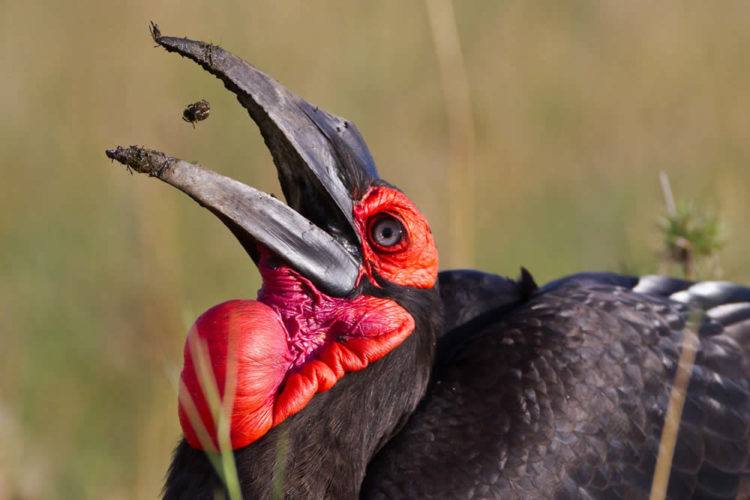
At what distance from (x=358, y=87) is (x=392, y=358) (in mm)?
4453

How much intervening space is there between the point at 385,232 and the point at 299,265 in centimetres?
32

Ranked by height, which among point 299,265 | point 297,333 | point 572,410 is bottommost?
point 572,410

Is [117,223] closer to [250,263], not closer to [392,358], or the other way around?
[250,263]

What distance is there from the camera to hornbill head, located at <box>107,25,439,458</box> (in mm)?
4184

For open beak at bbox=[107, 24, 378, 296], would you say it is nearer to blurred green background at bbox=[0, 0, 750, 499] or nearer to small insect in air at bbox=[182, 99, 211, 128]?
small insect in air at bbox=[182, 99, 211, 128]

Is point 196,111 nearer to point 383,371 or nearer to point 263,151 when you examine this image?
point 383,371

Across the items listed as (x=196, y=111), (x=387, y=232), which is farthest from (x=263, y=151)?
(x=196, y=111)

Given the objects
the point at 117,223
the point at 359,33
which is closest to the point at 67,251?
the point at 117,223

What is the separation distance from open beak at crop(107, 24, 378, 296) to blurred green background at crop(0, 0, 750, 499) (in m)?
1.85

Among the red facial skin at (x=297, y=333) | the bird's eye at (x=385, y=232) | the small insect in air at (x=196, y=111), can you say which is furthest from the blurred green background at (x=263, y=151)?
the small insect in air at (x=196, y=111)

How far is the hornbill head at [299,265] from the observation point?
165 inches

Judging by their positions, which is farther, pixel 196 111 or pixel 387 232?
pixel 387 232

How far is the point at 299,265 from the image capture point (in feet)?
14.1

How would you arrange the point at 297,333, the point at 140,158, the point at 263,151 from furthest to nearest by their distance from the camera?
1. the point at 263,151
2. the point at 297,333
3. the point at 140,158
